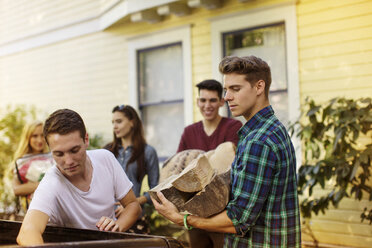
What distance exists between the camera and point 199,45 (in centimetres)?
693

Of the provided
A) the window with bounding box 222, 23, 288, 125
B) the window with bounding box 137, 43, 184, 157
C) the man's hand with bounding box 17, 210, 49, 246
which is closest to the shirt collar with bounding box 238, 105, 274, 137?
the man's hand with bounding box 17, 210, 49, 246

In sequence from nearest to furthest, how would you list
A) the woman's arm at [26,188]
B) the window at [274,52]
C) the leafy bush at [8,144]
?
the woman's arm at [26,188] → the window at [274,52] → the leafy bush at [8,144]

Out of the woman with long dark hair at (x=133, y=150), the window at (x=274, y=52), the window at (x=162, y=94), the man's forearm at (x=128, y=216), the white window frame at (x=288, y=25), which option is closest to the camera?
the man's forearm at (x=128, y=216)

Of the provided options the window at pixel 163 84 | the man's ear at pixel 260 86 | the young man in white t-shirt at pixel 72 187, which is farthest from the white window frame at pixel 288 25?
the young man in white t-shirt at pixel 72 187

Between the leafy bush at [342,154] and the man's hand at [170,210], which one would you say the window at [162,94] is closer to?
the leafy bush at [342,154]

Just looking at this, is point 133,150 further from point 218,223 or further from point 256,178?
point 256,178

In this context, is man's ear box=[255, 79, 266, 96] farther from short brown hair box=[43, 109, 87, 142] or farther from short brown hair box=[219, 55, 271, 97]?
short brown hair box=[43, 109, 87, 142]

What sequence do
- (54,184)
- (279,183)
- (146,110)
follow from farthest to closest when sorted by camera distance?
1. (146,110)
2. (54,184)
3. (279,183)

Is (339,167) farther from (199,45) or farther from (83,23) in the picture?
(83,23)

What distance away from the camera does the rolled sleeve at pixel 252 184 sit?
81.0 inches

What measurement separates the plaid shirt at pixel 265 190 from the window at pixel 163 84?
15.9ft

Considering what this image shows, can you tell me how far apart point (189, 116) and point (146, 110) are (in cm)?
117

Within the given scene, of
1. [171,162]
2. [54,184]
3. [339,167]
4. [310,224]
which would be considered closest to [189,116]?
[310,224]

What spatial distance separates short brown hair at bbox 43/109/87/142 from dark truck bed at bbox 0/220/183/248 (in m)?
0.52
